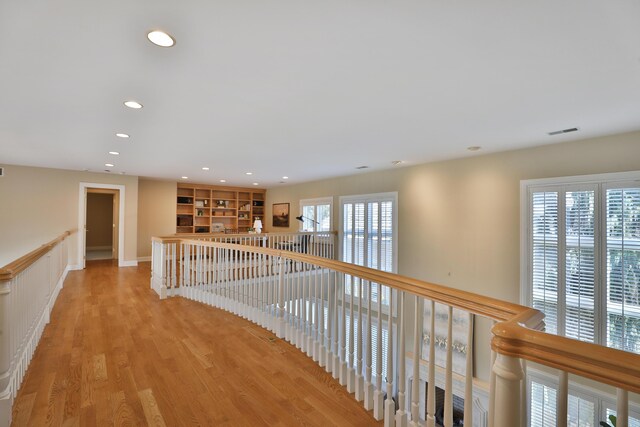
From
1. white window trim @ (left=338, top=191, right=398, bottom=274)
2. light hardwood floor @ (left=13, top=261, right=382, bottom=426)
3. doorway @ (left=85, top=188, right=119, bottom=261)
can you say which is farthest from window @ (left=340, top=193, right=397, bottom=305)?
doorway @ (left=85, top=188, right=119, bottom=261)

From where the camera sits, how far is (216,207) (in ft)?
31.9

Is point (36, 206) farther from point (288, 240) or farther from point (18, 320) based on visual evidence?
point (18, 320)

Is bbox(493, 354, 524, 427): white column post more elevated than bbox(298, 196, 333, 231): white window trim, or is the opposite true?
bbox(298, 196, 333, 231): white window trim

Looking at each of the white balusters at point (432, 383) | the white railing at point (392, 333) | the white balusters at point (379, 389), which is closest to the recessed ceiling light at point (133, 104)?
the white railing at point (392, 333)

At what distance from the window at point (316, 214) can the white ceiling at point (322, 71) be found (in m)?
3.74

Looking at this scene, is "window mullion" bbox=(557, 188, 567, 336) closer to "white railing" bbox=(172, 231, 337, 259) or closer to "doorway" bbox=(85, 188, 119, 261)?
"white railing" bbox=(172, 231, 337, 259)

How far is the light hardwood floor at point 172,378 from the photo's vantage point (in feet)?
6.16

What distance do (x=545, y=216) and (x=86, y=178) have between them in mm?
9004

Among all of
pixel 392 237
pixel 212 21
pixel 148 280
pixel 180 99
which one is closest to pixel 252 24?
pixel 212 21

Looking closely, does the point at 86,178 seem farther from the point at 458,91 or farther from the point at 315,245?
the point at 458,91

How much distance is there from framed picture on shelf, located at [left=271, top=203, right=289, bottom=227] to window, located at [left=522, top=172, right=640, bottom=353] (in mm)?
6576

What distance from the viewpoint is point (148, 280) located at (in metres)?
5.69

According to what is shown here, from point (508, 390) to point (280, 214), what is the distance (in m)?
9.01

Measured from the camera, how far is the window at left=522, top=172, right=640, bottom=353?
334 centimetres
